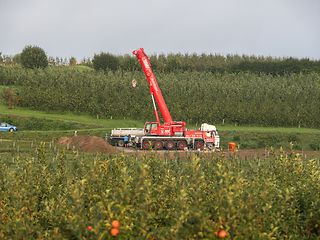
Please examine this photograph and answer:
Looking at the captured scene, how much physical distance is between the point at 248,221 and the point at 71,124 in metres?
50.4

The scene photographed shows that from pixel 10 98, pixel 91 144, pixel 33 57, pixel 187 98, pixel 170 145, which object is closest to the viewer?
pixel 91 144

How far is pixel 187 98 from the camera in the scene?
68562 mm

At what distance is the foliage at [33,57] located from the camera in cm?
9150

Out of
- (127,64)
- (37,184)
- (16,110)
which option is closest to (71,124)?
(16,110)

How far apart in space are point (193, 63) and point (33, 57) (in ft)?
88.9

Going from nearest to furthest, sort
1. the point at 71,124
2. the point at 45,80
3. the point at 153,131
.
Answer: the point at 153,131
the point at 71,124
the point at 45,80

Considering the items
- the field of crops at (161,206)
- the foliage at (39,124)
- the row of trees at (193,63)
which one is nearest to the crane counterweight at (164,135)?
the foliage at (39,124)

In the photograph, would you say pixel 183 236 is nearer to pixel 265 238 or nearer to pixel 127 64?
pixel 265 238

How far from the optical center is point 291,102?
69125mm

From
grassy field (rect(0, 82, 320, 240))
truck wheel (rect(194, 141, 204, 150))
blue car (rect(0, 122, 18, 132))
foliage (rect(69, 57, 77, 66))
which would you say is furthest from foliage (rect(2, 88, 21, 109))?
grassy field (rect(0, 82, 320, 240))

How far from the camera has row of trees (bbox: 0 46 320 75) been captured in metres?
88.6

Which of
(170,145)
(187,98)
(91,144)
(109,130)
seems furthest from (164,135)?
A: (187,98)

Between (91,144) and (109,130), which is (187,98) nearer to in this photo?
(109,130)

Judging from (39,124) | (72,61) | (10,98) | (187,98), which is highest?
(72,61)
